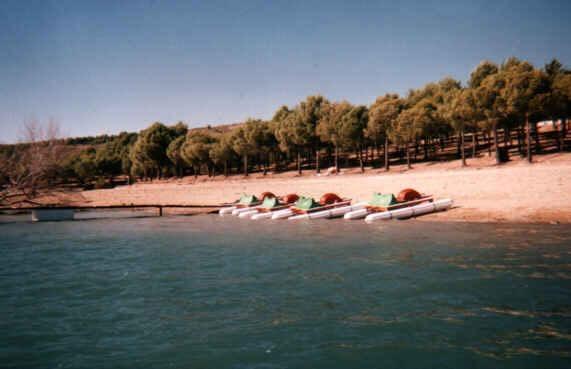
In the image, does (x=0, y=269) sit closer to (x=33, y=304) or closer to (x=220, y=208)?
(x=33, y=304)

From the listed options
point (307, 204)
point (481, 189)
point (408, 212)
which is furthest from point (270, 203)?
point (481, 189)

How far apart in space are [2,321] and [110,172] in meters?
99.4

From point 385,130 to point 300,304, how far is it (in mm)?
49567

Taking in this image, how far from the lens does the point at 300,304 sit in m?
11.3

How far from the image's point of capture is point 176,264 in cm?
1720

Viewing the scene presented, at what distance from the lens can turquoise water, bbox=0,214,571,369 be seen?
331 inches

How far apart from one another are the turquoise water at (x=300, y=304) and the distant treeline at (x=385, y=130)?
2417 cm

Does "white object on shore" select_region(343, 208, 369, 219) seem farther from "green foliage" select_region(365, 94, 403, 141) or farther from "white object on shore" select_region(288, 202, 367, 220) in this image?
"green foliage" select_region(365, 94, 403, 141)

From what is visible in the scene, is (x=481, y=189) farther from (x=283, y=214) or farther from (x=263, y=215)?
(x=263, y=215)

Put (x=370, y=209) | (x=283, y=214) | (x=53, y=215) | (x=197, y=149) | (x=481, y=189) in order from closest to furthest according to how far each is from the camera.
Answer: (x=370, y=209)
(x=481, y=189)
(x=283, y=214)
(x=53, y=215)
(x=197, y=149)

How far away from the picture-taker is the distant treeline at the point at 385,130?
44938 millimetres

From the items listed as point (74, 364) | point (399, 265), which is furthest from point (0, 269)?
point (399, 265)

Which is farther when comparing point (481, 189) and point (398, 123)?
point (398, 123)

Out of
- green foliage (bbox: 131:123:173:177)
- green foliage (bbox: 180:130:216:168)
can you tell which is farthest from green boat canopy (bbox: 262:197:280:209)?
green foliage (bbox: 131:123:173:177)
